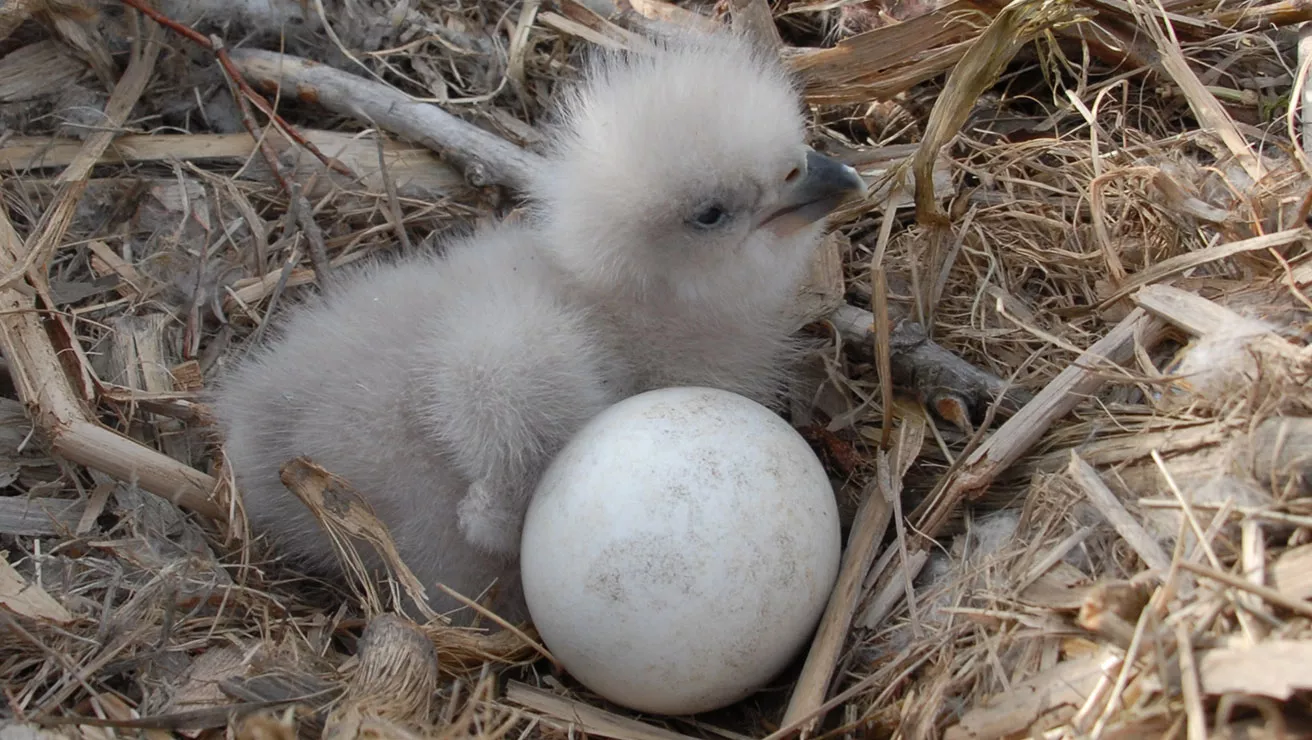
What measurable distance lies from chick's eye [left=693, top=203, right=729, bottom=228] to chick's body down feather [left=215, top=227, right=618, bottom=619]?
29 cm

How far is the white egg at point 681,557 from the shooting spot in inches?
65.1

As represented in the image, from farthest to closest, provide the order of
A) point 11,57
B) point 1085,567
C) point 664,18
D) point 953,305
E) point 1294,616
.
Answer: point 664,18, point 11,57, point 953,305, point 1085,567, point 1294,616

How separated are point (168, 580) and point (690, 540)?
0.92m

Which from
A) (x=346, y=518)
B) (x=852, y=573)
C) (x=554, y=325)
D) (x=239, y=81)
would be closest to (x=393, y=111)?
(x=239, y=81)

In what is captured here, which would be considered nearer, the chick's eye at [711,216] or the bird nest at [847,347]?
the bird nest at [847,347]

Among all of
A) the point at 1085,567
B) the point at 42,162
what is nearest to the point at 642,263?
the point at 1085,567

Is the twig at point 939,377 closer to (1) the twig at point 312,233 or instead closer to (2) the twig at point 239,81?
(1) the twig at point 312,233

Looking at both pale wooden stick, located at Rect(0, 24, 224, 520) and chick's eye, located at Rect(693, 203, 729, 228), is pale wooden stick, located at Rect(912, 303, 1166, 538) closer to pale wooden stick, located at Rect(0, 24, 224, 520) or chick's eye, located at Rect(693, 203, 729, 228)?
chick's eye, located at Rect(693, 203, 729, 228)

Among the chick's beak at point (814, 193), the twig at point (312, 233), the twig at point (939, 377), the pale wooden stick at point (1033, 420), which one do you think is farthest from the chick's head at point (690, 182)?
the twig at point (312, 233)

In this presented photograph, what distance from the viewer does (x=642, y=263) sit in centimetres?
202

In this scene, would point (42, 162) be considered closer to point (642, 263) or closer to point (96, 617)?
point (96, 617)

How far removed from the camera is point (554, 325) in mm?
1972

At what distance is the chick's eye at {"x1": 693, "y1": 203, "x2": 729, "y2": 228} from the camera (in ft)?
6.43

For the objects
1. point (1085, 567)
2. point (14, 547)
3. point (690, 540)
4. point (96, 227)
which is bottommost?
point (1085, 567)
